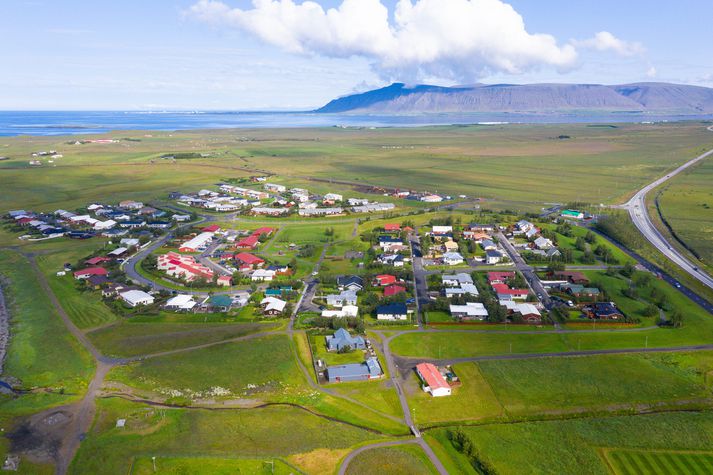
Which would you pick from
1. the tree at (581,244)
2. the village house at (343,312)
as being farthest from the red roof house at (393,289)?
the tree at (581,244)

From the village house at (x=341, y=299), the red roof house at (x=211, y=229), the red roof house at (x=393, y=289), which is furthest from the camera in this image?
the red roof house at (x=211, y=229)

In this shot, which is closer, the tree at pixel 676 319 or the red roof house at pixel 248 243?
the tree at pixel 676 319

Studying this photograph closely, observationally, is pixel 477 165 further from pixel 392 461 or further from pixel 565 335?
pixel 392 461

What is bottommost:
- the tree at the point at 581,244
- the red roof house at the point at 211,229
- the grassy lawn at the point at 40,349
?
the grassy lawn at the point at 40,349

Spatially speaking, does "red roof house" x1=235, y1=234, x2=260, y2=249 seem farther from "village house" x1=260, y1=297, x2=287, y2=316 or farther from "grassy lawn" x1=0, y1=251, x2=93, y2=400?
"grassy lawn" x1=0, y1=251, x2=93, y2=400

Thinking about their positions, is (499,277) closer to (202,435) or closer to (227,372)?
(227,372)

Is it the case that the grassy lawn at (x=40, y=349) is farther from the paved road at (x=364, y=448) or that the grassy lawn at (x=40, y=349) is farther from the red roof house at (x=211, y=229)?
the red roof house at (x=211, y=229)

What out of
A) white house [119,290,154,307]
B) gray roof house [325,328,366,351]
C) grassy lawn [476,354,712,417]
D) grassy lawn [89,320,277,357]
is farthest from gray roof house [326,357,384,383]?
Answer: white house [119,290,154,307]
